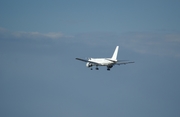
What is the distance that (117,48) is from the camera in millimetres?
130375

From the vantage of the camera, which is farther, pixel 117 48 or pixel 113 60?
pixel 117 48

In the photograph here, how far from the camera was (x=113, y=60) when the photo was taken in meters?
122

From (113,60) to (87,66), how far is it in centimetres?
1317

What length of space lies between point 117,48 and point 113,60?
9792mm

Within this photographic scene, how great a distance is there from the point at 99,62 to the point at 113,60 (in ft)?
19.0

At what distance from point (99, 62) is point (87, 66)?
7604mm

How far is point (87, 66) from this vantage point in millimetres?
131125

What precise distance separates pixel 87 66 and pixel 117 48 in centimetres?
1302

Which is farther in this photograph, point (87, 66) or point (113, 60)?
point (87, 66)

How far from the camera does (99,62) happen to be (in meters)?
125
